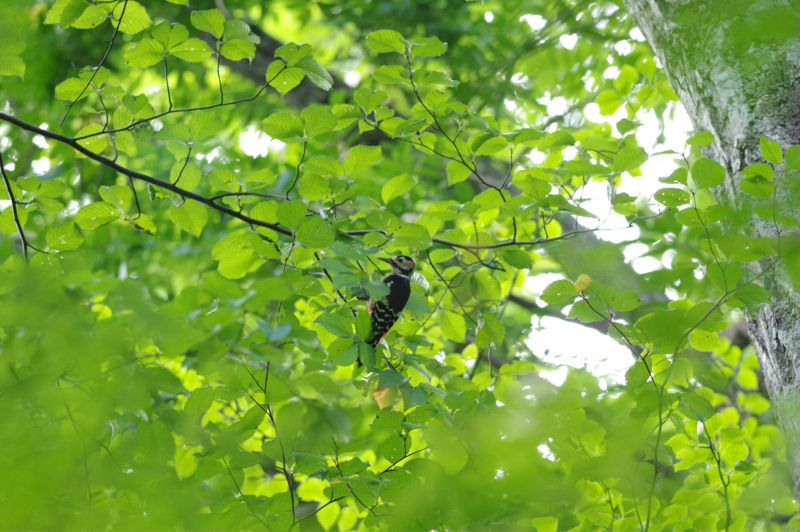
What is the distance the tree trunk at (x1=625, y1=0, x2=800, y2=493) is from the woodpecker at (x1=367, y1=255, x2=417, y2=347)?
0.90 meters

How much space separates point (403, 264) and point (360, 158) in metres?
0.44

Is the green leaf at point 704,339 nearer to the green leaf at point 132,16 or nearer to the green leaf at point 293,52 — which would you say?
the green leaf at point 293,52

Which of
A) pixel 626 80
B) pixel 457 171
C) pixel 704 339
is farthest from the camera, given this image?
pixel 626 80

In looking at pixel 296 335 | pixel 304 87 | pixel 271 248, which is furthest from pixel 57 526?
pixel 304 87

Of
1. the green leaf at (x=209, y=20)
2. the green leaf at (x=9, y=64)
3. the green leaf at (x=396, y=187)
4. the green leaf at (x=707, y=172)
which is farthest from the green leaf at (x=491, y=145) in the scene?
the green leaf at (x=9, y=64)

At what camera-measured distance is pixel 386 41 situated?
1997 millimetres

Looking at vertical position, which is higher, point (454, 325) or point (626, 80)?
point (626, 80)

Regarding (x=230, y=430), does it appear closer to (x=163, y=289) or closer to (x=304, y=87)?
(x=163, y=289)

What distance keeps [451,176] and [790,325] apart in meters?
0.99

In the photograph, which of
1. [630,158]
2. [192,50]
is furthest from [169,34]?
[630,158]

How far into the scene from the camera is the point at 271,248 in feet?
6.25

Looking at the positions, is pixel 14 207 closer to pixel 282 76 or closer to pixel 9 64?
pixel 9 64

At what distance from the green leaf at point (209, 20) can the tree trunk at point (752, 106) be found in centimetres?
121

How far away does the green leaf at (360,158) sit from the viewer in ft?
6.55
